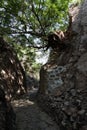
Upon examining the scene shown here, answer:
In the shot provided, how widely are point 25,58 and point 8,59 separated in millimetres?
5026

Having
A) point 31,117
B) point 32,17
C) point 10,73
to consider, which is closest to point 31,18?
point 32,17

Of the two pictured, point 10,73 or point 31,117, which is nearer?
point 31,117

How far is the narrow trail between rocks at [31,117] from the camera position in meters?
7.97

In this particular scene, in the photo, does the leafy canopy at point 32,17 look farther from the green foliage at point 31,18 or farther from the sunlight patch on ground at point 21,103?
the sunlight patch on ground at point 21,103

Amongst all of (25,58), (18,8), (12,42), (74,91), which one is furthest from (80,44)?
(25,58)

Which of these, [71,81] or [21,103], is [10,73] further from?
[71,81]

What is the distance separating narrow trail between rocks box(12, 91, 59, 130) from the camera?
7.97m

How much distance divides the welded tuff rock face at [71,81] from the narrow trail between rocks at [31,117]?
404mm

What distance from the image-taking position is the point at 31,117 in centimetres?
873

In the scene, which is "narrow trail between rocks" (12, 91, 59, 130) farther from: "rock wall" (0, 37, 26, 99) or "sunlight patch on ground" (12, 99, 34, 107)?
"rock wall" (0, 37, 26, 99)

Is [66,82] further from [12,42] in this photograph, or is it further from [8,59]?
[12,42]

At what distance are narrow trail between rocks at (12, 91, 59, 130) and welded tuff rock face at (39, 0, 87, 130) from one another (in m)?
0.40

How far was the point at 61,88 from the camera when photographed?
934 centimetres

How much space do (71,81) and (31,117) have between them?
2025mm
